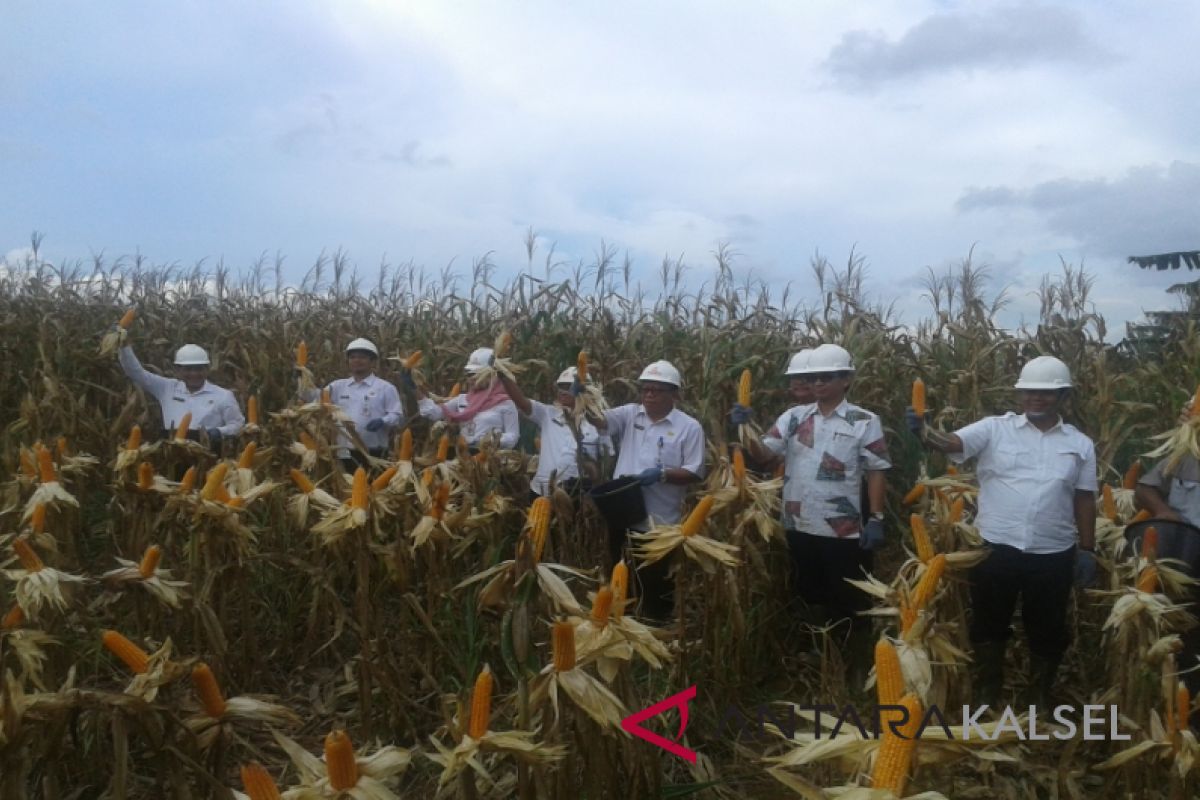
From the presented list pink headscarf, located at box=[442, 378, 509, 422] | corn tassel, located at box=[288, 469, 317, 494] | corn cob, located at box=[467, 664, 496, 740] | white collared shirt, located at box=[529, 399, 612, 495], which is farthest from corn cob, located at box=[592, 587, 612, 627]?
pink headscarf, located at box=[442, 378, 509, 422]

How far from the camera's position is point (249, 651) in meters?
4.08

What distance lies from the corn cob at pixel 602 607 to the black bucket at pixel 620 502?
220cm

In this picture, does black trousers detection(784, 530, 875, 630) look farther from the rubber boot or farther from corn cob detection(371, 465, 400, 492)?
corn cob detection(371, 465, 400, 492)

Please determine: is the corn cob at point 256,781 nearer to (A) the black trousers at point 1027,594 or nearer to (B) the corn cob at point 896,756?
(B) the corn cob at point 896,756

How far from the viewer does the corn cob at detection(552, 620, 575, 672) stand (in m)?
2.08

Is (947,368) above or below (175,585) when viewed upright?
above

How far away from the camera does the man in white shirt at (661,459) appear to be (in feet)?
15.3

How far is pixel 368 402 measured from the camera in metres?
6.68

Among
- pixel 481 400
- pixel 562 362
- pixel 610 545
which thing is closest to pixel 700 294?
pixel 562 362

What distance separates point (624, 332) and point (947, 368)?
10.3 ft

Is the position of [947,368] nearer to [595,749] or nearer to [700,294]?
[700,294]

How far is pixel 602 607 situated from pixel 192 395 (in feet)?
17.5

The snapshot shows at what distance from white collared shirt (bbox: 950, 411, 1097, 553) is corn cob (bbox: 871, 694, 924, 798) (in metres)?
2.44

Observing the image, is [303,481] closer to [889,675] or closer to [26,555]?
[26,555]
